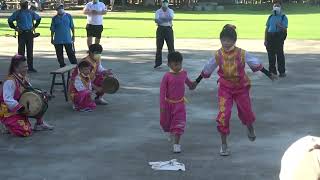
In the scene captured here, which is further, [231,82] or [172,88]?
[172,88]

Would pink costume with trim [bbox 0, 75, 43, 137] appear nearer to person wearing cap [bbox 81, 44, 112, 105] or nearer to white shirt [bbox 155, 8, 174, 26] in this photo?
Result: person wearing cap [bbox 81, 44, 112, 105]

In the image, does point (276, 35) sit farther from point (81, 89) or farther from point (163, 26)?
point (81, 89)

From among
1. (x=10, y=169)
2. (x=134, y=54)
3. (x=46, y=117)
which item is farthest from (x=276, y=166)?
(x=134, y=54)

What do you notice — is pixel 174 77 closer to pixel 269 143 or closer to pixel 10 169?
pixel 269 143

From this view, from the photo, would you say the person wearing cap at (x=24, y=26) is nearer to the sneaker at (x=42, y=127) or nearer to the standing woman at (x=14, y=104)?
the sneaker at (x=42, y=127)

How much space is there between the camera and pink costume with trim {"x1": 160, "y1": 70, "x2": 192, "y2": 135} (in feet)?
25.1

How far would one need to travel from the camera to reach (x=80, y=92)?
1032 cm

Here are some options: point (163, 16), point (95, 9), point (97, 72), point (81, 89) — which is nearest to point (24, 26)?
point (95, 9)

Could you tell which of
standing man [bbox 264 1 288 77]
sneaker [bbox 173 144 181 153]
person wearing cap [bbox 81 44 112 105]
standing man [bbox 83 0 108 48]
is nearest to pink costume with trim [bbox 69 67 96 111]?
person wearing cap [bbox 81 44 112 105]

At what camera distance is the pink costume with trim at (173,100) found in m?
7.64

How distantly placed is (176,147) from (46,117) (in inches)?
122

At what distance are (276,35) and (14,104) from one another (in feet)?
25.4

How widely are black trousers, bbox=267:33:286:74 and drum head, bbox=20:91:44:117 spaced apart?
290 inches

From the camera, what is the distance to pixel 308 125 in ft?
29.7
